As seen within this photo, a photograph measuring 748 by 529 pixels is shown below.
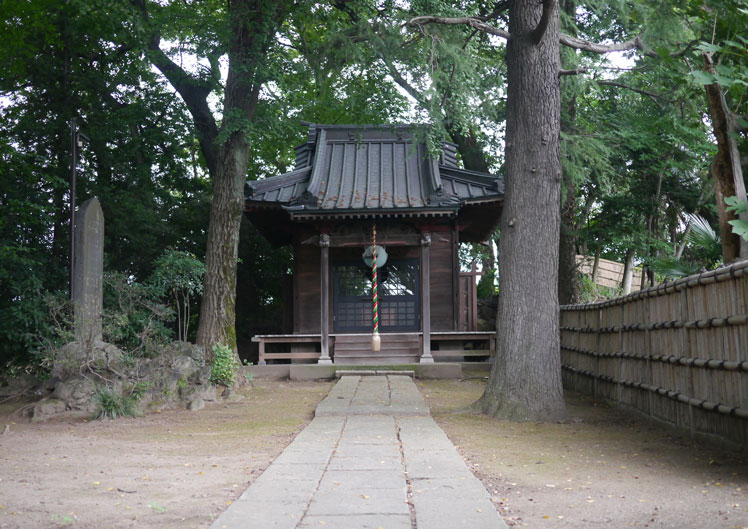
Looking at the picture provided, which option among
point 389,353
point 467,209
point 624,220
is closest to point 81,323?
point 389,353

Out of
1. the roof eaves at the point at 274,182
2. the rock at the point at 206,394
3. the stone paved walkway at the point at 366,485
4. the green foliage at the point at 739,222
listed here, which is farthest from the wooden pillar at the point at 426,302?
the green foliage at the point at 739,222

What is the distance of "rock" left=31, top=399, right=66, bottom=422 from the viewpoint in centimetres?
957

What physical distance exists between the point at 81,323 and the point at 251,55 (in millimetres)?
6524

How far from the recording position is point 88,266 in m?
11.2

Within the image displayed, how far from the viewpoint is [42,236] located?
14992 millimetres

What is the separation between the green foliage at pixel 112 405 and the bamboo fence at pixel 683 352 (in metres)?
7.19

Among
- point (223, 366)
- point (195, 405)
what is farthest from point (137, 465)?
point (223, 366)

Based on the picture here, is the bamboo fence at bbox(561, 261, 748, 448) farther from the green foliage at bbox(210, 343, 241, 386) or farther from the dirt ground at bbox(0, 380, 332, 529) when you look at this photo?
the green foliage at bbox(210, 343, 241, 386)

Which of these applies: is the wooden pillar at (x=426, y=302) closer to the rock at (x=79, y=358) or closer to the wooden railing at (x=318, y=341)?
the wooden railing at (x=318, y=341)

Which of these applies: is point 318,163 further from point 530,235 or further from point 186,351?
point 530,235

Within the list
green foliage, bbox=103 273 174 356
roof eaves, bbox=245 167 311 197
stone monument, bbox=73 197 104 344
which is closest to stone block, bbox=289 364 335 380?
green foliage, bbox=103 273 174 356

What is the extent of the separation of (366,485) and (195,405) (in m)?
6.53

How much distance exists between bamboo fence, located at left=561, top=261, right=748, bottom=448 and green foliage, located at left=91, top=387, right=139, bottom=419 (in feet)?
23.6

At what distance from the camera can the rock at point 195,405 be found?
35.8 feet
